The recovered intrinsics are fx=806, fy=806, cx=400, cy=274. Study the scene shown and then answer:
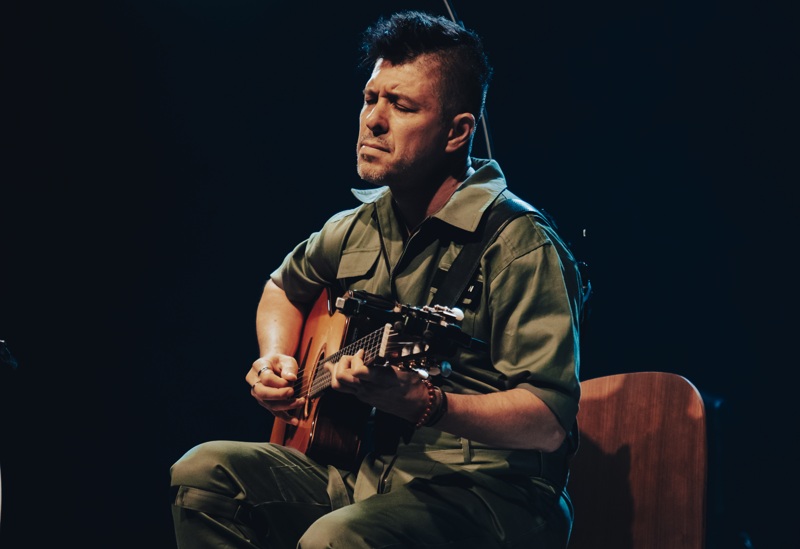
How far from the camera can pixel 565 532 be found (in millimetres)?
2172

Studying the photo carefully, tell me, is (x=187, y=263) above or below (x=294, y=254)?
below

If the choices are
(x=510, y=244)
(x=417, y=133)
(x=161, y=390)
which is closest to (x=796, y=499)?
(x=510, y=244)

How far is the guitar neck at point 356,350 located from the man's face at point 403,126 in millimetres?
579

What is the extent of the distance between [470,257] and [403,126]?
1.61 feet

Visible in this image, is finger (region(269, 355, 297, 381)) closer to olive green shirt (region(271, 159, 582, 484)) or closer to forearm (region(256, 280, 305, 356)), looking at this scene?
forearm (region(256, 280, 305, 356))

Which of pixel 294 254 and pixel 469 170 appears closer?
pixel 469 170

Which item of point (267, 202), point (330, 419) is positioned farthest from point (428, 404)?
point (267, 202)

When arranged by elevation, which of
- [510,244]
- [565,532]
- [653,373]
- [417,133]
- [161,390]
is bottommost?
[161,390]

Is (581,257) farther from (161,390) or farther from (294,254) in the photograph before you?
(161,390)

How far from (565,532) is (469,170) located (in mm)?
1165

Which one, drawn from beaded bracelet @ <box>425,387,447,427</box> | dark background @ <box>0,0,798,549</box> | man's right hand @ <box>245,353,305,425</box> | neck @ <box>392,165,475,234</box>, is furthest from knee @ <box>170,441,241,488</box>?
dark background @ <box>0,0,798,549</box>

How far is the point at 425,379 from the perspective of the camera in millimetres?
1893

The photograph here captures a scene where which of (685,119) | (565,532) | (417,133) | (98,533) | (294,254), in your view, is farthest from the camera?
(98,533)

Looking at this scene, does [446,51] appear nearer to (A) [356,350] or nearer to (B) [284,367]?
(A) [356,350]
